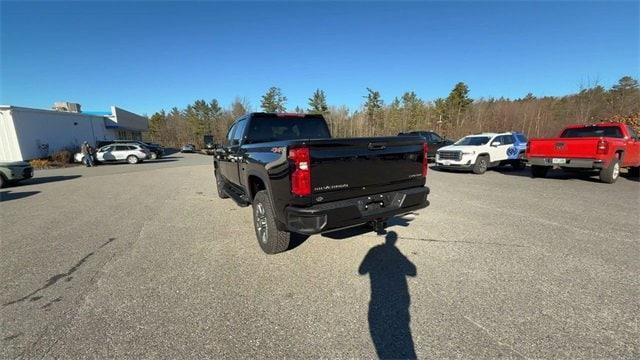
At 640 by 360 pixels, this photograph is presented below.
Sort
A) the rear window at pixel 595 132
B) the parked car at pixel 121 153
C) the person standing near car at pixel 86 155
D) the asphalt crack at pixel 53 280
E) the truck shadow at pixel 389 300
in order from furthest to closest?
1. the parked car at pixel 121 153
2. the person standing near car at pixel 86 155
3. the rear window at pixel 595 132
4. the asphalt crack at pixel 53 280
5. the truck shadow at pixel 389 300

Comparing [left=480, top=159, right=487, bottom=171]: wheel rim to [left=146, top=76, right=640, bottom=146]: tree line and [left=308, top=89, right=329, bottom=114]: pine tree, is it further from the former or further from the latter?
[left=308, top=89, right=329, bottom=114]: pine tree

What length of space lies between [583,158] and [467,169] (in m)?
3.96

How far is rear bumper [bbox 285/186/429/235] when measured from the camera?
3.21 meters

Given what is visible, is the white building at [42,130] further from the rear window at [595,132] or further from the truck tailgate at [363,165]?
the rear window at [595,132]

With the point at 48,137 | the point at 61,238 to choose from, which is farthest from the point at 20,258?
the point at 48,137

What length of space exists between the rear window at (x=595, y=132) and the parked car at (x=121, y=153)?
27300mm

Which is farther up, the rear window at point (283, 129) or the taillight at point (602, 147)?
the rear window at point (283, 129)

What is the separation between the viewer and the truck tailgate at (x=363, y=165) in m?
3.27

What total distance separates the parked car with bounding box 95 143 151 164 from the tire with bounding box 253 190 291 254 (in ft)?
79.8

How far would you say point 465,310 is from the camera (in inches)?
110

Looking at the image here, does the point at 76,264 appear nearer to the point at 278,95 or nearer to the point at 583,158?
the point at 583,158

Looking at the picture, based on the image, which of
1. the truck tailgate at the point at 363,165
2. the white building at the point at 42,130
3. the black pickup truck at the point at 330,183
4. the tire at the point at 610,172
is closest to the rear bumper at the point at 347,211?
the black pickup truck at the point at 330,183

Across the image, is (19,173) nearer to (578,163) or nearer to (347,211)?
(347,211)

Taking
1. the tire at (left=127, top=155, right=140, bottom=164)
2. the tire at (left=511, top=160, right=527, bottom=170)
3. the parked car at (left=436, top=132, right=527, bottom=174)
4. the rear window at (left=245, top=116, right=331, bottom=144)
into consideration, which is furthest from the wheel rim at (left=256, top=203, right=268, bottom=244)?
the tire at (left=127, top=155, right=140, bottom=164)
